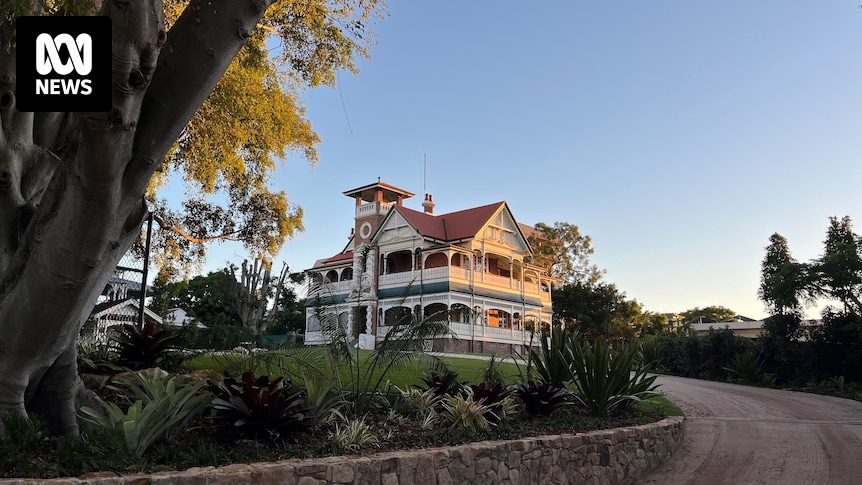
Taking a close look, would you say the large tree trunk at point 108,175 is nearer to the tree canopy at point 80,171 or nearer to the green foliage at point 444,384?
the tree canopy at point 80,171

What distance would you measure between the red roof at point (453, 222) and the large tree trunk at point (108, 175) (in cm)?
3116

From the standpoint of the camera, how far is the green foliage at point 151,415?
5.04 metres

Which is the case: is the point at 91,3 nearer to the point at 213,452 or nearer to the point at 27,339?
the point at 27,339

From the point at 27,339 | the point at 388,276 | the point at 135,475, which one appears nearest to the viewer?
the point at 135,475

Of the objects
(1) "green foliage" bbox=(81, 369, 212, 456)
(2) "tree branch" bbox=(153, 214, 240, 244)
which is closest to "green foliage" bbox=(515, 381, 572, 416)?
(1) "green foliage" bbox=(81, 369, 212, 456)

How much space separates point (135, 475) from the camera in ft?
14.2

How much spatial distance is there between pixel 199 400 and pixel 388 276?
31414 millimetres

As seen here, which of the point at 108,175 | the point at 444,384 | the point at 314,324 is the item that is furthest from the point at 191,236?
the point at 108,175

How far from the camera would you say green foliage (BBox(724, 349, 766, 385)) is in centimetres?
2034

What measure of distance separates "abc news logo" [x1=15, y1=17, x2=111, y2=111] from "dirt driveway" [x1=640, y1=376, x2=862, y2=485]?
8367 millimetres

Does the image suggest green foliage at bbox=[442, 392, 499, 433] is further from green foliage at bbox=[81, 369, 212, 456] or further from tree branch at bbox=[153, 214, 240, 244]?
tree branch at bbox=[153, 214, 240, 244]

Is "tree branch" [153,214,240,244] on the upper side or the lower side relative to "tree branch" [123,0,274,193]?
upper

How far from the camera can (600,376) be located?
9.57 meters

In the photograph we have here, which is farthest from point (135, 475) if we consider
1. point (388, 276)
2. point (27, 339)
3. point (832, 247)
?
point (388, 276)
